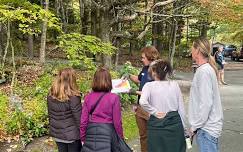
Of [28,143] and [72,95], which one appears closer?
[72,95]

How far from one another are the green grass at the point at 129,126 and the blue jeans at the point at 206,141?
4.45 metres

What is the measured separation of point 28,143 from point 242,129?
15.7 ft

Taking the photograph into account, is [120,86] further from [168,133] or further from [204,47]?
[204,47]

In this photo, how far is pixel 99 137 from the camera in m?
5.56

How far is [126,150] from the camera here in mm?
5758

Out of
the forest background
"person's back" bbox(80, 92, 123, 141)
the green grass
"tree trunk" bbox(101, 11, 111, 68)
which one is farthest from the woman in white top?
"tree trunk" bbox(101, 11, 111, 68)

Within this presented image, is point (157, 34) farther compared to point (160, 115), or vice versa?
point (157, 34)

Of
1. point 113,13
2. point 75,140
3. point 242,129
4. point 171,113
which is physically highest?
point 113,13

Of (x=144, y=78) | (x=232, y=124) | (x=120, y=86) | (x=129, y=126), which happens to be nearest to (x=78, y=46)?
(x=129, y=126)

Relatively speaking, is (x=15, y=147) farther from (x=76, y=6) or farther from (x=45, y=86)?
(x=76, y=6)

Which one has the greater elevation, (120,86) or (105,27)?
(105,27)

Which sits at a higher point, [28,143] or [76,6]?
[76,6]

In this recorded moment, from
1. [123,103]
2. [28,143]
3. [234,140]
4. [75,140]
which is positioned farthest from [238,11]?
[75,140]

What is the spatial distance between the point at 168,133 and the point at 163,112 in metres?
0.26
